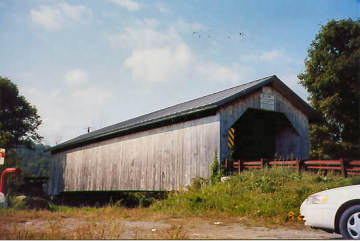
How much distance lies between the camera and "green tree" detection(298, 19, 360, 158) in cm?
2309

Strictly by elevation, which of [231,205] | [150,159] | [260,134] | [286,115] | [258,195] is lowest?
[231,205]

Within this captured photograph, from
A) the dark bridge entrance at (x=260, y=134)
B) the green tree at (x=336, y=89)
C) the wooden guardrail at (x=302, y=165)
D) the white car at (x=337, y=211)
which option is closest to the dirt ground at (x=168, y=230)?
the white car at (x=337, y=211)

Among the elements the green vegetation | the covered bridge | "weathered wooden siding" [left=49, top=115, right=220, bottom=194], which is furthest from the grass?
the covered bridge

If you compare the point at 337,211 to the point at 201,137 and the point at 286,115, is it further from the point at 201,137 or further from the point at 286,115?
the point at 286,115

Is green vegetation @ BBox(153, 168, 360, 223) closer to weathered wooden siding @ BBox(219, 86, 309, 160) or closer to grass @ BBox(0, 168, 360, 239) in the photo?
grass @ BBox(0, 168, 360, 239)

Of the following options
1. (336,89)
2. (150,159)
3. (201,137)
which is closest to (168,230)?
(201,137)

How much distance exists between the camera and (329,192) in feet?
18.4

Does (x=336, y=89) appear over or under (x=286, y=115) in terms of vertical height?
over

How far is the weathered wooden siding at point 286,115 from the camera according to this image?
46.1ft

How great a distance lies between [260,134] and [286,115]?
6.42 ft

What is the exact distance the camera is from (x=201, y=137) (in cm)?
1451

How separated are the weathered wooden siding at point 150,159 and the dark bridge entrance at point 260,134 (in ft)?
10.2

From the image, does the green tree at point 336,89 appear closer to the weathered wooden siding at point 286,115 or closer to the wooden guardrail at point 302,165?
the weathered wooden siding at point 286,115

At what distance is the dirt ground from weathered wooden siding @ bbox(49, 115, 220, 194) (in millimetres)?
→ 5982
